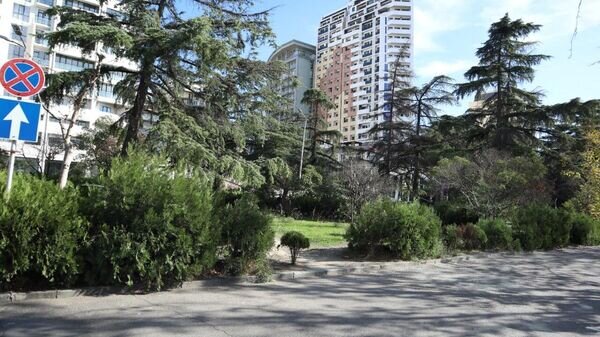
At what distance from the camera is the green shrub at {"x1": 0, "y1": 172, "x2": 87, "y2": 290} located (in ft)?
21.3

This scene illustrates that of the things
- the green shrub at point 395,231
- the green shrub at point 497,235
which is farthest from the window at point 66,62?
the green shrub at point 497,235

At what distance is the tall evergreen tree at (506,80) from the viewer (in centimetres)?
3675

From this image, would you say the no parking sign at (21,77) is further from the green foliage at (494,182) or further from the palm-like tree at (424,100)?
the palm-like tree at (424,100)

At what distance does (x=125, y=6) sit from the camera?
1702 cm

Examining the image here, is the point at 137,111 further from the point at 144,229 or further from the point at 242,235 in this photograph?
the point at 144,229

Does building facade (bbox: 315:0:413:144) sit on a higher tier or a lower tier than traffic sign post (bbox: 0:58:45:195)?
higher

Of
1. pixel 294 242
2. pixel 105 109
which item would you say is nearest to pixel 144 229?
pixel 294 242

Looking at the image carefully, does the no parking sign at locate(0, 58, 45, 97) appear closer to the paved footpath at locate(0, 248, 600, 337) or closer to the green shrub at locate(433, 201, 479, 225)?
the paved footpath at locate(0, 248, 600, 337)

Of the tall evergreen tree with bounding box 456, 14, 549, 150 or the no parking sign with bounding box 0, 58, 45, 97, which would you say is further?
the tall evergreen tree with bounding box 456, 14, 549, 150

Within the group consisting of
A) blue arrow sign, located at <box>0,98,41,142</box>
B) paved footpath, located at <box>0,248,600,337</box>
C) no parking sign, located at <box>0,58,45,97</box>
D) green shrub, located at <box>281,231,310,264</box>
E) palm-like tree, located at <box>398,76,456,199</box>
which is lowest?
paved footpath, located at <box>0,248,600,337</box>

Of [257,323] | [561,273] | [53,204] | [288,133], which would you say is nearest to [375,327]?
[257,323]

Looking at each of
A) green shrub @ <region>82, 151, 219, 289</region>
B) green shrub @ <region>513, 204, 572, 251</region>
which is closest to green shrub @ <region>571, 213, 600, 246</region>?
green shrub @ <region>513, 204, 572, 251</region>

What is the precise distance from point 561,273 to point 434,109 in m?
30.5

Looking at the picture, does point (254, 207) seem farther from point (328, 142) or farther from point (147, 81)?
point (328, 142)
